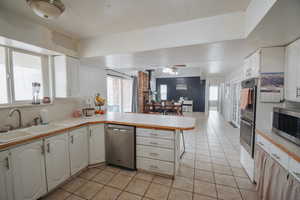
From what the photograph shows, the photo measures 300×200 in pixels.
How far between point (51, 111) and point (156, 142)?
6.67ft

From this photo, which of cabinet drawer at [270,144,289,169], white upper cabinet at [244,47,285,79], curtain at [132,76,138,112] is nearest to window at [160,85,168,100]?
curtain at [132,76,138,112]

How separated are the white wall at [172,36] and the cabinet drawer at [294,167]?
4.62ft

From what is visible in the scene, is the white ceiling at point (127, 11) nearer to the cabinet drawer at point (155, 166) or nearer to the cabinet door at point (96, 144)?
the cabinet door at point (96, 144)

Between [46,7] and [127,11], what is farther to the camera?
[127,11]

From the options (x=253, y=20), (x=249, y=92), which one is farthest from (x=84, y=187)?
(x=253, y=20)

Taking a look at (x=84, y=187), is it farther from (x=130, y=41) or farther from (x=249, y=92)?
(x=249, y=92)

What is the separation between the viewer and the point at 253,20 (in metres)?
1.32

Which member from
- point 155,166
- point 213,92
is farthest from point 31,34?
point 213,92

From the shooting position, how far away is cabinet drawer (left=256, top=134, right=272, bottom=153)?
1419 millimetres

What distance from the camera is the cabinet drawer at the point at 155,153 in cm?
195

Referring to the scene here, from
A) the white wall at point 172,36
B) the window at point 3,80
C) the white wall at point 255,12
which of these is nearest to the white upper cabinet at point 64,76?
the white wall at point 172,36

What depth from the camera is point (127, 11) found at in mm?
1644

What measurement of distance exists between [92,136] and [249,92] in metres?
2.67

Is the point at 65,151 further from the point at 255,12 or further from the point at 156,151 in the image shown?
the point at 255,12
